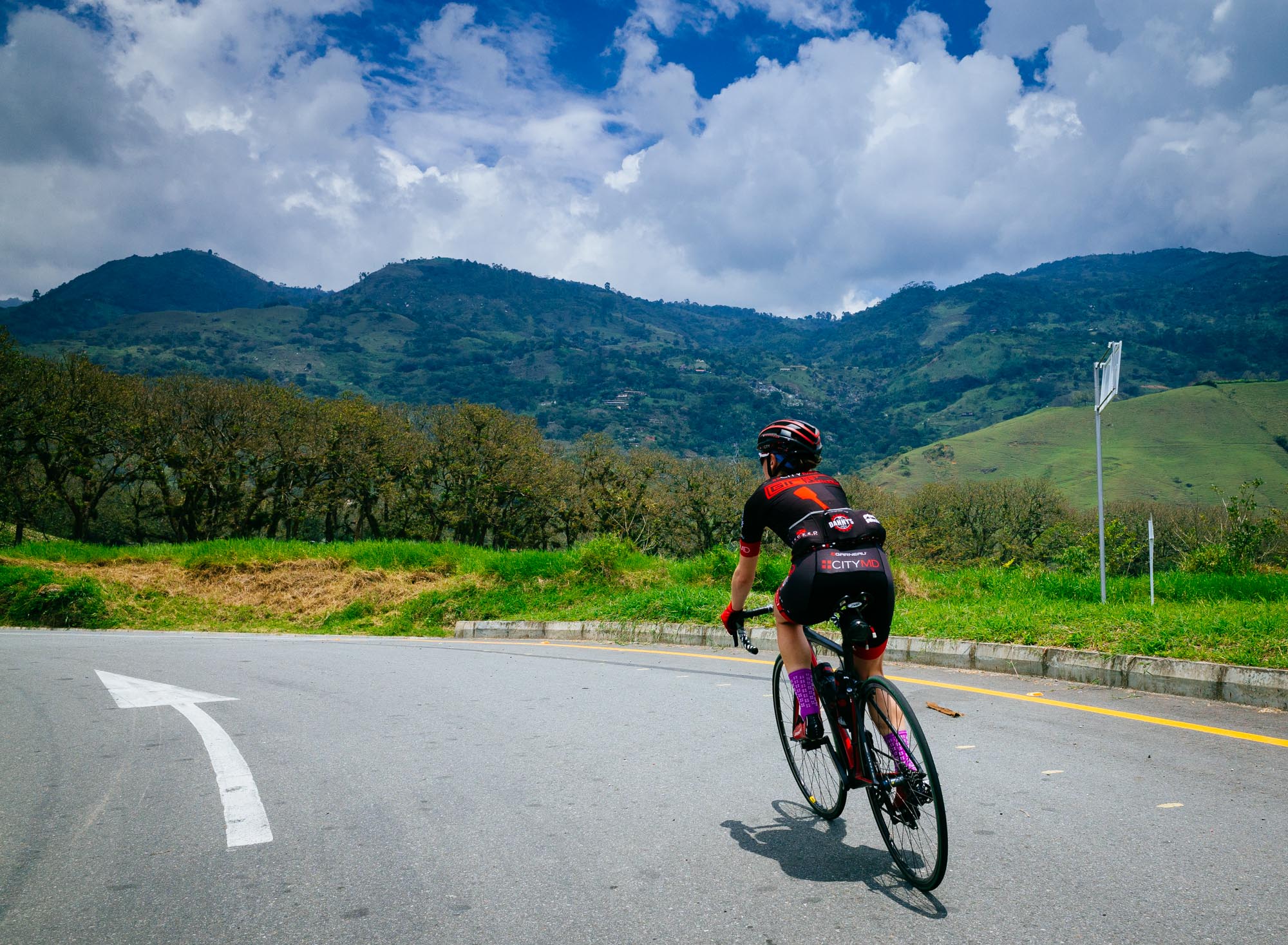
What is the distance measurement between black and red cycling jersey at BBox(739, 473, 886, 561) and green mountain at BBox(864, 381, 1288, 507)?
127 meters

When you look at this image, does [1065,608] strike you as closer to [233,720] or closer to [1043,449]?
[233,720]

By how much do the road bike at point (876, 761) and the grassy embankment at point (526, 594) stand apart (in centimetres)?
476

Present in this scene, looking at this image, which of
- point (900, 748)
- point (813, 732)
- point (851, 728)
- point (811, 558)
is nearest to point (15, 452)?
point (813, 732)

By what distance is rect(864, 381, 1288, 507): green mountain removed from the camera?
129750 millimetres

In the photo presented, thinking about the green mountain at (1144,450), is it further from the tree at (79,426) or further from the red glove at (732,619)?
the red glove at (732,619)

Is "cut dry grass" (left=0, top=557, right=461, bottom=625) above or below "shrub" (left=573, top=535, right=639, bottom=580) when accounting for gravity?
below

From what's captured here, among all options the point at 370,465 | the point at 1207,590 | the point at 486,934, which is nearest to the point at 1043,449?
the point at 370,465

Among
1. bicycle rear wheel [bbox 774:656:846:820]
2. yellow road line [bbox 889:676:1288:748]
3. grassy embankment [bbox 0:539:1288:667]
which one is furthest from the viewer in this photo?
grassy embankment [bbox 0:539:1288:667]

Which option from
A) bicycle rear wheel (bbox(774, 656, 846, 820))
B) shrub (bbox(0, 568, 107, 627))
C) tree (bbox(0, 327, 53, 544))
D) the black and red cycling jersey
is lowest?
shrub (bbox(0, 568, 107, 627))

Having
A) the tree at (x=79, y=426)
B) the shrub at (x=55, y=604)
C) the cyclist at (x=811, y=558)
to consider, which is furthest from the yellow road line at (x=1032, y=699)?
the tree at (x=79, y=426)

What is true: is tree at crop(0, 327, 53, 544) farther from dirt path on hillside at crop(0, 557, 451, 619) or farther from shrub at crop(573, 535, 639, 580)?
shrub at crop(573, 535, 639, 580)

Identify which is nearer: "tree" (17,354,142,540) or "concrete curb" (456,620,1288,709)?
"concrete curb" (456,620,1288,709)

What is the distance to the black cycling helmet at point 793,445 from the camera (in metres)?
4.17

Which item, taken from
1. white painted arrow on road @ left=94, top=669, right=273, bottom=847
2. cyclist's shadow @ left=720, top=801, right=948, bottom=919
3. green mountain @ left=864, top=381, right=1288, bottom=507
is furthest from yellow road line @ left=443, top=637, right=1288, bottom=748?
green mountain @ left=864, top=381, right=1288, bottom=507
